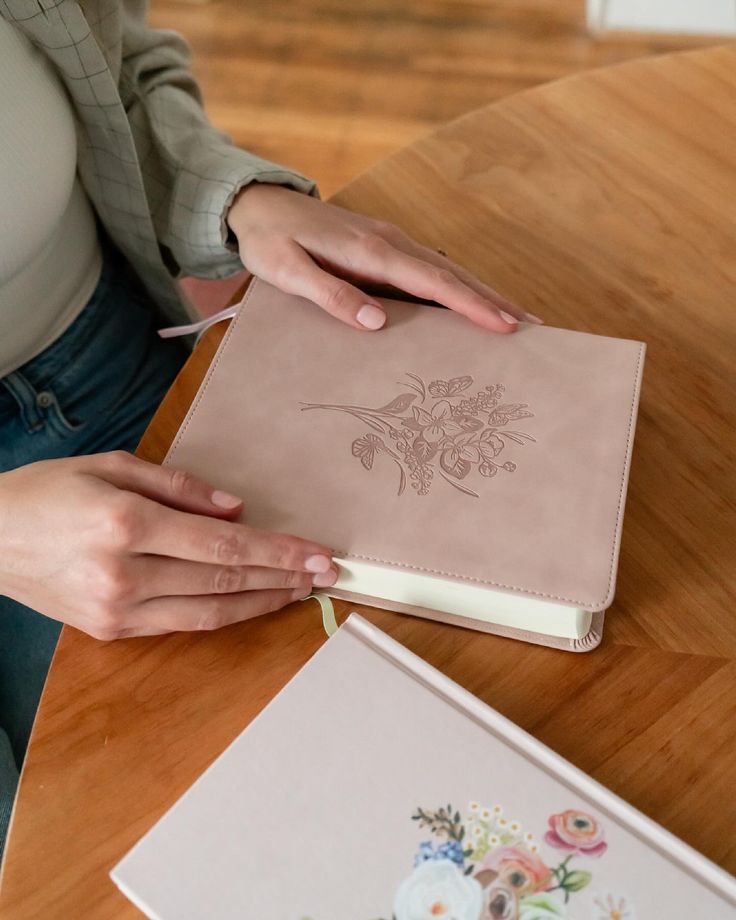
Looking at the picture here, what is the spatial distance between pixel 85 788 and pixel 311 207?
474 mm

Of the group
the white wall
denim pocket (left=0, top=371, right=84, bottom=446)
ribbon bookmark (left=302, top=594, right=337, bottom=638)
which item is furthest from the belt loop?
the white wall

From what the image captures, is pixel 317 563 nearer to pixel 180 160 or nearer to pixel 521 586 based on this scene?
pixel 521 586

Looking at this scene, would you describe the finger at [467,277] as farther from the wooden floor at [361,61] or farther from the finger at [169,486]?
the wooden floor at [361,61]

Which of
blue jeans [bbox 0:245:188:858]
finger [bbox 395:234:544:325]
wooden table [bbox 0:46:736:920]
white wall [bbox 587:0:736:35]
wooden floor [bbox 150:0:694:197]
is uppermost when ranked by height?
finger [bbox 395:234:544:325]

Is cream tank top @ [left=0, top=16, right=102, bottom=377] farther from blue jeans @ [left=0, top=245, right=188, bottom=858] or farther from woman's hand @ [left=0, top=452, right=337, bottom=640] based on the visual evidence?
woman's hand @ [left=0, top=452, right=337, bottom=640]

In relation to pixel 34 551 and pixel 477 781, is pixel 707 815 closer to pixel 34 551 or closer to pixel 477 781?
pixel 477 781

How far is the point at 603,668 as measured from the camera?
0.56 metres

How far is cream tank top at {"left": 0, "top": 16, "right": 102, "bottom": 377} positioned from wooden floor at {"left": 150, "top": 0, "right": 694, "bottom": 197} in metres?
1.17

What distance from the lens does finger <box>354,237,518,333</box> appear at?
0.66m

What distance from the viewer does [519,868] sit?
0.47 meters

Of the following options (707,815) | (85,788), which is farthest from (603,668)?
(85,788)

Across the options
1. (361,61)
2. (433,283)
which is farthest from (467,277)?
(361,61)

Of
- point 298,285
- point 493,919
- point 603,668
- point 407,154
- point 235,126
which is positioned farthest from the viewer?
point 235,126

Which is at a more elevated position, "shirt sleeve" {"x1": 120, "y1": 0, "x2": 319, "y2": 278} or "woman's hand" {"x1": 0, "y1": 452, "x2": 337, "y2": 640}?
"shirt sleeve" {"x1": 120, "y1": 0, "x2": 319, "y2": 278}
